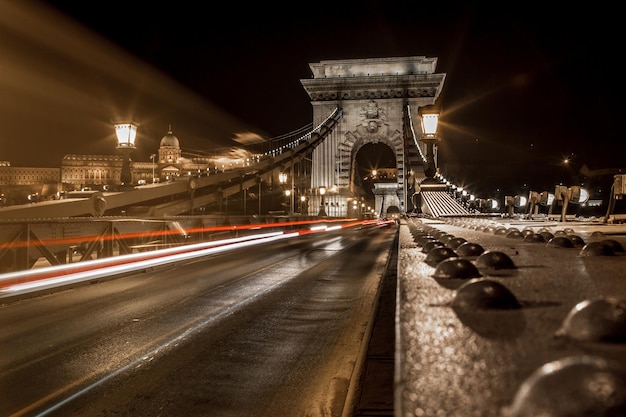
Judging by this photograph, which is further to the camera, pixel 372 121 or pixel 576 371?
pixel 372 121

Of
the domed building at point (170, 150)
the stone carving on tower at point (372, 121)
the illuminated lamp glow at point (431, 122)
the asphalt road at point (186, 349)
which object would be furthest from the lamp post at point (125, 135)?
the domed building at point (170, 150)

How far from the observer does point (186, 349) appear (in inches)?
221

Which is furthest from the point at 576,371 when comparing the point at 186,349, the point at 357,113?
the point at 357,113

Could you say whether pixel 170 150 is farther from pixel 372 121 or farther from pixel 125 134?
pixel 125 134

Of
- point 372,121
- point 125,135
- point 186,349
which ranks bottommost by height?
point 186,349

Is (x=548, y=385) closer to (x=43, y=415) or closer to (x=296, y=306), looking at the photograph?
(x=43, y=415)

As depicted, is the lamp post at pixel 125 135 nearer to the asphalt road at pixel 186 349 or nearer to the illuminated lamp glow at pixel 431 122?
the asphalt road at pixel 186 349

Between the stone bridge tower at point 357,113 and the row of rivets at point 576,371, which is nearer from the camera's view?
the row of rivets at point 576,371

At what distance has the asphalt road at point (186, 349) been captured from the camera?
4055 millimetres

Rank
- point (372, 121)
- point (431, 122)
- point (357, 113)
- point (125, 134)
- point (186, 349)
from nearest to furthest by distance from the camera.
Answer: point (186, 349), point (431, 122), point (125, 134), point (372, 121), point (357, 113)

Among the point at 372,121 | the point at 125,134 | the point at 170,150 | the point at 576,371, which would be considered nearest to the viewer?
the point at 576,371

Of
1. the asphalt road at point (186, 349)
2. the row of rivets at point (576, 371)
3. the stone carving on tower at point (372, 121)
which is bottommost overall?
the asphalt road at point (186, 349)

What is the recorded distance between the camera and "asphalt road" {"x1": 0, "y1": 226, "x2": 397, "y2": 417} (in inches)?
160

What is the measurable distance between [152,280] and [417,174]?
30.2 feet
